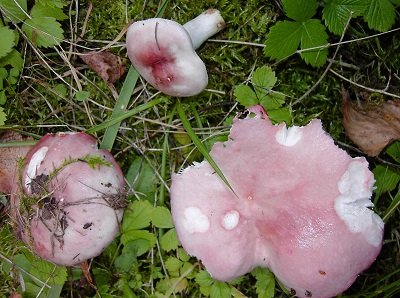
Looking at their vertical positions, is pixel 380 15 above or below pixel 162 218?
above

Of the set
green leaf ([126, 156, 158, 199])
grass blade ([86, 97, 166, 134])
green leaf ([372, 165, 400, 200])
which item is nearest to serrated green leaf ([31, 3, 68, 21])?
grass blade ([86, 97, 166, 134])

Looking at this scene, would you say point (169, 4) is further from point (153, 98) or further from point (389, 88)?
point (389, 88)

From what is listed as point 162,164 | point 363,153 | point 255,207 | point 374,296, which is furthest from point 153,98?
point 374,296

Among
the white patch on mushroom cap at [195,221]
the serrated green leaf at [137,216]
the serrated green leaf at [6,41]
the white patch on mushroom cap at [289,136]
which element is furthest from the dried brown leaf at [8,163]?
the white patch on mushroom cap at [289,136]

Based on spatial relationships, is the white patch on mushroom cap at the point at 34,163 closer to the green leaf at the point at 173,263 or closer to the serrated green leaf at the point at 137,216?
the serrated green leaf at the point at 137,216

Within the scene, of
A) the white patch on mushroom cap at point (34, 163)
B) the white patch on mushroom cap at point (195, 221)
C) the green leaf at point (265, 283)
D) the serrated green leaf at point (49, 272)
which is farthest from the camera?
the serrated green leaf at point (49, 272)

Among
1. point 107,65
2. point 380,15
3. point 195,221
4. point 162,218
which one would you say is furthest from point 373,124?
point 107,65

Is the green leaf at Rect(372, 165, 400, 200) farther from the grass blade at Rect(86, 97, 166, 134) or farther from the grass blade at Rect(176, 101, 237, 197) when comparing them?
the grass blade at Rect(86, 97, 166, 134)

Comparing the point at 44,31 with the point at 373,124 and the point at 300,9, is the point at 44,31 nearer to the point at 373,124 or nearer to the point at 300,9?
the point at 300,9
